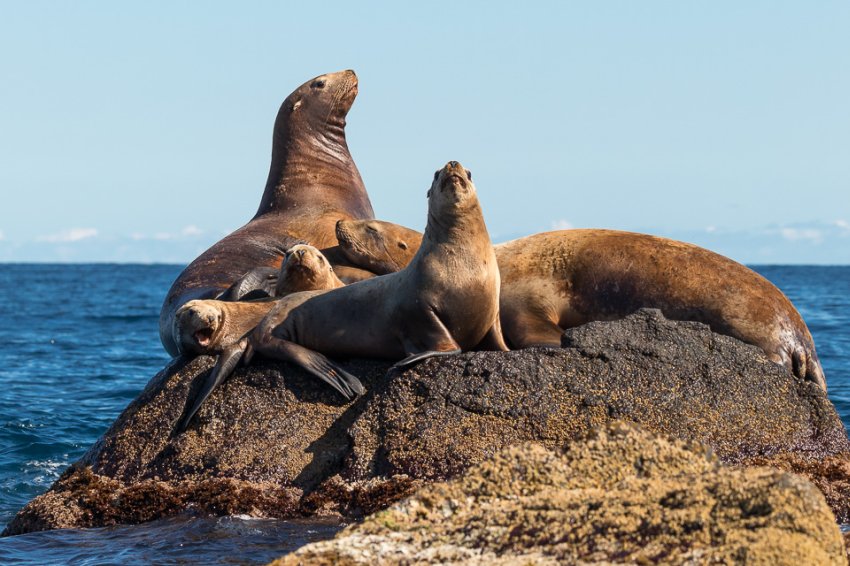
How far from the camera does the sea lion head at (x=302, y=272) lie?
28.2 feet

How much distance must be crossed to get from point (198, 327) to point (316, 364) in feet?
3.37

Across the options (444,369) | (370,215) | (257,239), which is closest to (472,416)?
(444,369)

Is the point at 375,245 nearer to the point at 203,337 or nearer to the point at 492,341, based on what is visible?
the point at 203,337

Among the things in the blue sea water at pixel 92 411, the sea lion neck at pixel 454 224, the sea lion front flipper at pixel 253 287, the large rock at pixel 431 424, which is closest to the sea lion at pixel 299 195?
the sea lion front flipper at pixel 253 287

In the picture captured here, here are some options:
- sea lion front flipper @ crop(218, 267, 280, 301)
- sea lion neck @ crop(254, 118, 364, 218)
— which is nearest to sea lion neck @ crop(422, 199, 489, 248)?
→ sea lion front flipper @ crop(218, 267, 280, 301)

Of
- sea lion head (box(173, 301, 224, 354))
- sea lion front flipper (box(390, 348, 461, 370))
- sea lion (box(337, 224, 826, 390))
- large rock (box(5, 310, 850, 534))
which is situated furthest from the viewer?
sea lion (box(337, 224, 826, 390))

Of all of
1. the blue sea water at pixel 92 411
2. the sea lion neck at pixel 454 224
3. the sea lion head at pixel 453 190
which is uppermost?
the sea lion head at pixel 453 190

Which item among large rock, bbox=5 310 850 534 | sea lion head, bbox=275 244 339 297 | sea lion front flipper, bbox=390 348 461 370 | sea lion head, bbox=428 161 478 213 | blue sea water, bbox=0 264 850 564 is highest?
sea lion head, bbox=428 161 478 213

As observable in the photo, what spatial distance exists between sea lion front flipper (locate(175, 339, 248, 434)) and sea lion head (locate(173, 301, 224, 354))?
1.12 feet

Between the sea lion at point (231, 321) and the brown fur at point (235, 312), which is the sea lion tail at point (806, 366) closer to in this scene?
the sea lion at point (231, 321)

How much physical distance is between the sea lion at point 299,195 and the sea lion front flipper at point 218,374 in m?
2.52

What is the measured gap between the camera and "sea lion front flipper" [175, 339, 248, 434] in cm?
750

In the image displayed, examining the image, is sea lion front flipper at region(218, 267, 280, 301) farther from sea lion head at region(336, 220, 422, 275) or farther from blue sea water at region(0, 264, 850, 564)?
blue sea water at region(0, 264, 850, 564)

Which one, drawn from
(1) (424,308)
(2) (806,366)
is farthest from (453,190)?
(2) (806,366)
